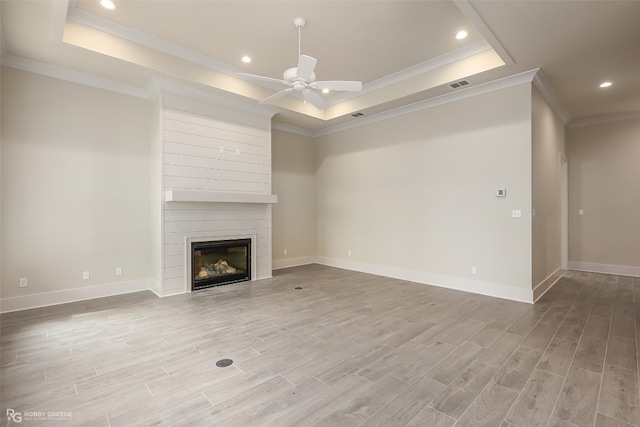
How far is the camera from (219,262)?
5352mm

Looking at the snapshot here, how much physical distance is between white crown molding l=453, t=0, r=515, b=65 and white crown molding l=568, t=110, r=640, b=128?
3891 millimetres

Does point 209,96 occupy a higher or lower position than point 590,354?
higher

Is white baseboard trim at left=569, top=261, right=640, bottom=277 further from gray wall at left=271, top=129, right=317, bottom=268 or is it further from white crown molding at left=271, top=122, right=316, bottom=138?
white crown molding at left=271, top=122, right=316, bottom=138

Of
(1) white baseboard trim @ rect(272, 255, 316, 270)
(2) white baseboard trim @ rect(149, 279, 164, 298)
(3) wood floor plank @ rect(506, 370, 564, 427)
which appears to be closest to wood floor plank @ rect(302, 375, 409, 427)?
(3) wood floor plank @ rect(506, 370, 564, 427)

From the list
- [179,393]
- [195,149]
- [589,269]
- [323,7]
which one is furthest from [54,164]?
[589,269]

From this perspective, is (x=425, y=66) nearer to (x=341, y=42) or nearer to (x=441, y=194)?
(x=341, y=42)

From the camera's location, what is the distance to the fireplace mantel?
4.43 m

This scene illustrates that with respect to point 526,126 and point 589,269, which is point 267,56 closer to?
point 526,126

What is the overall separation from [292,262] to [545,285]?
4.76m

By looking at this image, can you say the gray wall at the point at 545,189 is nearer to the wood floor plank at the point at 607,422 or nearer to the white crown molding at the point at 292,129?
the wood floor plank at the point at 607,422

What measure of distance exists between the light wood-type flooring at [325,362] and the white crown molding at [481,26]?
3198mm

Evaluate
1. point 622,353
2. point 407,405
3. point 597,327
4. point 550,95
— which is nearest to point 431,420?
point 407,405

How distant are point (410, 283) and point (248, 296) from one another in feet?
9.20

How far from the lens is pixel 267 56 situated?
14.4 ft
